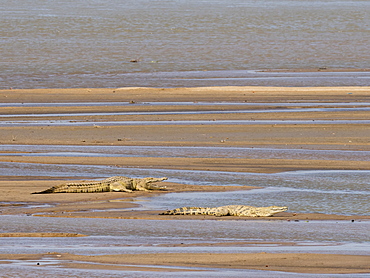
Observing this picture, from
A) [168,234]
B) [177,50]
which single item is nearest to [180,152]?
[168,234]

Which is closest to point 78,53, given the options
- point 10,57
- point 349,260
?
point 10,57

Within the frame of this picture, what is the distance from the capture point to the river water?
24.4 meters

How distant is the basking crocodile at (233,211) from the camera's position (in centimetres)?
870

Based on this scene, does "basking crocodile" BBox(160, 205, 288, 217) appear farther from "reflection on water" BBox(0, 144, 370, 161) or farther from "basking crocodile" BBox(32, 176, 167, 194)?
"reflection on water" BBox(0, 144, 370, 161)

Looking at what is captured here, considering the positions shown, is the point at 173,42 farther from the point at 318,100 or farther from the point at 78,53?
the point at 318,100

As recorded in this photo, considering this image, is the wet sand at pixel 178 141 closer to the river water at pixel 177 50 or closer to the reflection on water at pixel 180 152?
the reflection on water at pixel 180 152

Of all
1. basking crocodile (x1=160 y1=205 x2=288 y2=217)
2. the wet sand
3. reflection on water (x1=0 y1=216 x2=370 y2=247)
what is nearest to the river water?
the wet sand

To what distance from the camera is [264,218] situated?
8.66 m

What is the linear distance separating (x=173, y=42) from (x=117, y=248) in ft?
98.0

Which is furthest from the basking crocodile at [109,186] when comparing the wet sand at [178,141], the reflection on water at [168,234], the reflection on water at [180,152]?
the reflection on water at [180,152]

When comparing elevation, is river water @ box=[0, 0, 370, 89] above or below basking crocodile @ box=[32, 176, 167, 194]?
above

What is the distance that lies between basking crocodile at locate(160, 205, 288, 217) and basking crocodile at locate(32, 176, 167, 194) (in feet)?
4.76

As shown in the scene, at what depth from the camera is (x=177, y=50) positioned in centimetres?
3272

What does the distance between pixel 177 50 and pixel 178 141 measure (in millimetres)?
18718
